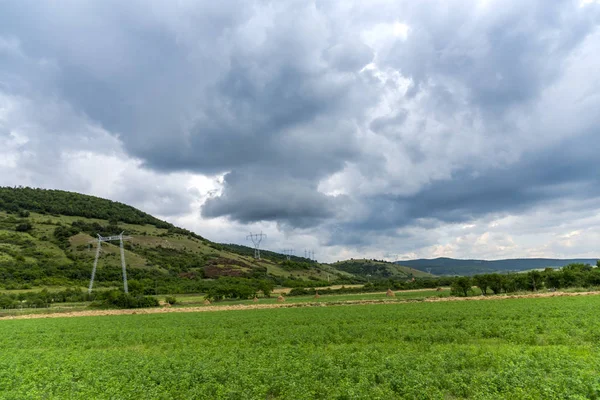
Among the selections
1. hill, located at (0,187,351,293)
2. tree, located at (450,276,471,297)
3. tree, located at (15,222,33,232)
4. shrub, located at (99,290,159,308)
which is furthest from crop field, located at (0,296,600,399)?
tree, located at (15,222,33,232)

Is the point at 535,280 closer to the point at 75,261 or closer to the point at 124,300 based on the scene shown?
the point at 124,300

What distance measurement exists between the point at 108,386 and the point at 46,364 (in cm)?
918

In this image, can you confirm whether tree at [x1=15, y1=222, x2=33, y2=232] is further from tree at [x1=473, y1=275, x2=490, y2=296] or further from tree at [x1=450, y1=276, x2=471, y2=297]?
tree at [x1=473, y1=275, x2=490, y2=296]

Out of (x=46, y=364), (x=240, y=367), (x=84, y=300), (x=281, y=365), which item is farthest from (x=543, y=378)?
(x=84, y=300)

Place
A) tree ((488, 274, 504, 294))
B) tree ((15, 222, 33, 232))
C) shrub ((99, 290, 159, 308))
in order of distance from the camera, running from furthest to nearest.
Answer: tree ((15, 222, 33, 232)) → shrub ((99, 290, 159, 308)) → tree ((488, 274, 504, 294))

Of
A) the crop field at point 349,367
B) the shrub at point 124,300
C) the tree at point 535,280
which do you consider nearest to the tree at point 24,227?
the shrub at point 124,300

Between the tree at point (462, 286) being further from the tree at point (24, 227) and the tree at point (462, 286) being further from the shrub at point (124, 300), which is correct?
the tree at point (24, 227)

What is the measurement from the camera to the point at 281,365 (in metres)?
18.4

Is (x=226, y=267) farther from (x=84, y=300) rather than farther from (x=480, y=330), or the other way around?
(x=480, y=330)

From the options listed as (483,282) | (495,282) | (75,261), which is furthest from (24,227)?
(495,282)

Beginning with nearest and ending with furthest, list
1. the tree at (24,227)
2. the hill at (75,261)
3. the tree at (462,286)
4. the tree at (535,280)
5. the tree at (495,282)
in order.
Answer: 1. the tree at (495,282)
2. the tree at (462,286)
3. the tree at (535,280)
4. the hill at (75,261)
5. the tree at (24,227)

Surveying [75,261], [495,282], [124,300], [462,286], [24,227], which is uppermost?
[24,227]

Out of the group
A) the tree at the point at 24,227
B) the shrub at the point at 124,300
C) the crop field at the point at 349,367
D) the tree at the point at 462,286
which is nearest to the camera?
the crop field at the point at 349,367

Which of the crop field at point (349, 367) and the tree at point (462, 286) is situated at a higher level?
the crop field at point (349, 367)
